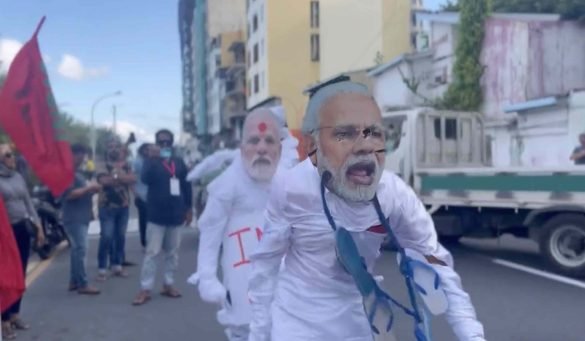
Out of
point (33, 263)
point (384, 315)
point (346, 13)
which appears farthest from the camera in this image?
point (346, 13)

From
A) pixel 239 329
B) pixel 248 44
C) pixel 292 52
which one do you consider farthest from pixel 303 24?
pixel 239 329

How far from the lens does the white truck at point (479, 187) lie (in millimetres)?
9977

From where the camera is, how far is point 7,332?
7.34 meters

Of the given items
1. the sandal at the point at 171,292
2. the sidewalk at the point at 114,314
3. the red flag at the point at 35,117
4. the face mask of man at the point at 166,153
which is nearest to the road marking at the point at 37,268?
the sidewalk at the point at 114,314

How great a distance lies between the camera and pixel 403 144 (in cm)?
1252

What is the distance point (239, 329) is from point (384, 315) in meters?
1.69

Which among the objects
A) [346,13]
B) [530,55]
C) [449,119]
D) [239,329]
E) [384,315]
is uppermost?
[346,13]

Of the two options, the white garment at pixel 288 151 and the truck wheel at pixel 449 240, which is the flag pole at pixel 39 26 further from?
the truck wheel at pixel 449 240

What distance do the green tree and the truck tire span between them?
15.7m

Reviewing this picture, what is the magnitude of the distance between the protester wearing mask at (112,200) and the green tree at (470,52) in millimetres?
16846

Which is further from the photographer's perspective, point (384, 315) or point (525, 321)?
point (525, 321)

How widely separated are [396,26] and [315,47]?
9.72m

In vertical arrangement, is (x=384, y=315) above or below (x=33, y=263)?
above

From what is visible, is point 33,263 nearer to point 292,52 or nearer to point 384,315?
point 384,315
